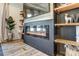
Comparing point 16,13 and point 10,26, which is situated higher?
point 16,13

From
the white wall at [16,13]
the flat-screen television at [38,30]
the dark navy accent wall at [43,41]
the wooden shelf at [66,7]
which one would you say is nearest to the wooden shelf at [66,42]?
the dark navy accent wall at [43,41]

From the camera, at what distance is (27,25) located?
7.20 ft

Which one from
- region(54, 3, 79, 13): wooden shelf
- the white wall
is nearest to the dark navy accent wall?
the white wall

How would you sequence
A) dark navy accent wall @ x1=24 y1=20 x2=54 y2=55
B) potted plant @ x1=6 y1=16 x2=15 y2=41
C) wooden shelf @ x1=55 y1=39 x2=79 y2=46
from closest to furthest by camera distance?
wooden shelf @ x1=55 y1=39 x2=79 y2=46
potted plant @ x1=6 y1=16 x2=15 y2=41
dark navy accent wall @ x1=24 y1=20 x2=54 y2=55

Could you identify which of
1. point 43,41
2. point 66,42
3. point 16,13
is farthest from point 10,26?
point 66,42

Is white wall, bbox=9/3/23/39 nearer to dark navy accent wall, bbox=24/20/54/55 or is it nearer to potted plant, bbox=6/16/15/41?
potted plant, bbox=6/16/15/41

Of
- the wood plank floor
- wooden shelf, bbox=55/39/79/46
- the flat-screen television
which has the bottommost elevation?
the wood plank floor

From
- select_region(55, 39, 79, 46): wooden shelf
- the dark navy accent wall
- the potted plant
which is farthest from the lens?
the dark navy accent wall

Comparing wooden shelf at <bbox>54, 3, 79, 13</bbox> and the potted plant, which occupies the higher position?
wooden shelf at <bbox>54, 3, 79, 13</bbox>

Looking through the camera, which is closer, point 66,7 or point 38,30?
point 66,7

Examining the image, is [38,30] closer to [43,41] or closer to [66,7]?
[43,41]

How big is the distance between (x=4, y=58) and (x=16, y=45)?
0.28 meters

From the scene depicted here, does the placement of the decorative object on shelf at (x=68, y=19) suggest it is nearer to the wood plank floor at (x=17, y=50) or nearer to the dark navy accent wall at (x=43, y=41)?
the dark navy accent wall at (x=43, y=41)

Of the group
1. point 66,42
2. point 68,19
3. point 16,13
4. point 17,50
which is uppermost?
point 16,13
